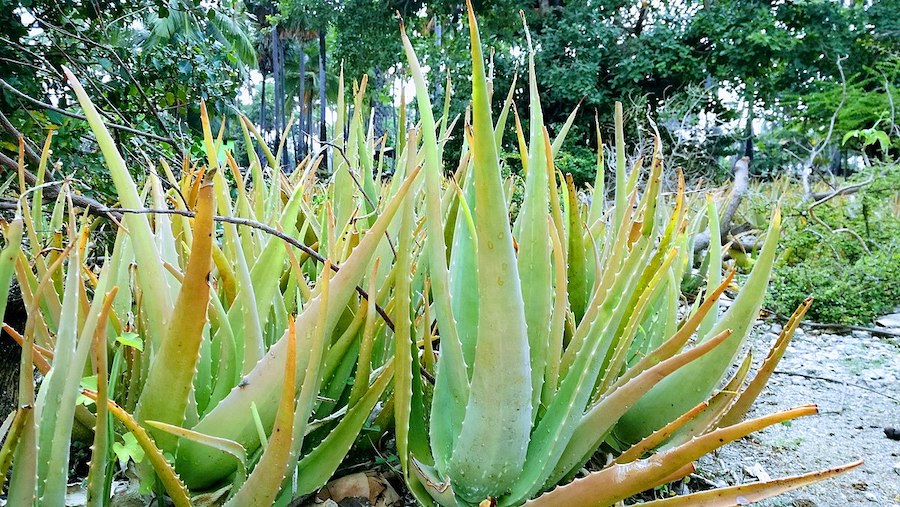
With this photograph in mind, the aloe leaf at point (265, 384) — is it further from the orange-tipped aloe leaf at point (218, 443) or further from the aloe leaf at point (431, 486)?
the aloe leaf at point (431, 486)

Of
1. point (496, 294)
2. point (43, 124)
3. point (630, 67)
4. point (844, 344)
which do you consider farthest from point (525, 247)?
point (630, 67)

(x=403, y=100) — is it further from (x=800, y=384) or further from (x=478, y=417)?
(x=800, y=384)

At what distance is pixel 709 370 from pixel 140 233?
2.43ft

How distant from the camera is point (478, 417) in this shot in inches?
21.4

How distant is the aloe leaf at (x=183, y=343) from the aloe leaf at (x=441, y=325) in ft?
0.81

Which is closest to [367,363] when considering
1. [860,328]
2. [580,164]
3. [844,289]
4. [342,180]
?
[342,180]

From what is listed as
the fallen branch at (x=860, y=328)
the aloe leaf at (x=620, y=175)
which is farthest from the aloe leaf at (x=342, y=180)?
the fallen branch at (x=860, y=328)

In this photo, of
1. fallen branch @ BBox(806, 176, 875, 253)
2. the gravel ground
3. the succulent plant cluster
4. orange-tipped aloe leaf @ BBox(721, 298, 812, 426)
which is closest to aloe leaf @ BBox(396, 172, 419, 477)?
the succulent plant cluster

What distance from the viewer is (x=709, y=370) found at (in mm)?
739

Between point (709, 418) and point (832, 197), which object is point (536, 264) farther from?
point (832, 197)

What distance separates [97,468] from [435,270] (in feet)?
1.21

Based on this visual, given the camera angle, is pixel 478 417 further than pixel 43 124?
No

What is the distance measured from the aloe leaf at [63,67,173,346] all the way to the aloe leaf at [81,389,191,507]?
0.10 metres

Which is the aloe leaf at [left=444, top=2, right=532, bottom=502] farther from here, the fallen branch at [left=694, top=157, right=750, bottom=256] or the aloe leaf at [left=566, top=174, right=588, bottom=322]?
the fallen branch at [left=694, top=157, right=750, bottom=256]
